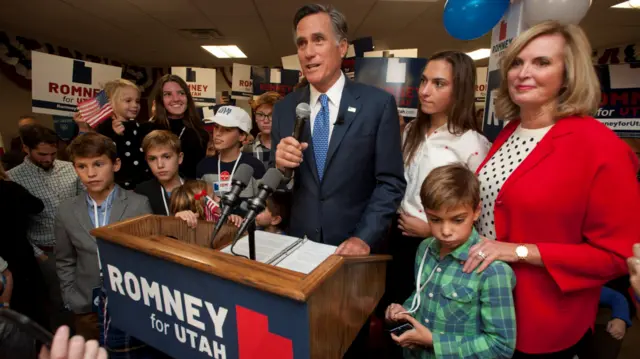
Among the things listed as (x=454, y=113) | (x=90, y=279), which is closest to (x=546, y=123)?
(x=454, y=113)

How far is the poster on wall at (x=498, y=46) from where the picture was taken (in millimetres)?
1967

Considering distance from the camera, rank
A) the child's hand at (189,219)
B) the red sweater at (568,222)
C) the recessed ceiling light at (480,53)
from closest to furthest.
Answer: the red sweater at (568,222)
the child's hand at (189,219)
the recessed ceiling light at (480,53)

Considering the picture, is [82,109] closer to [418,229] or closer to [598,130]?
[418,229]

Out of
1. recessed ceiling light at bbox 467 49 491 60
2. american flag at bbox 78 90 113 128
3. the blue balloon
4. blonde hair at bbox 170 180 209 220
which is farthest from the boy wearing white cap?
recessed ceiling light at bbox 467 49 491 60

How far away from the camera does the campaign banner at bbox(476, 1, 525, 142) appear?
1.97m

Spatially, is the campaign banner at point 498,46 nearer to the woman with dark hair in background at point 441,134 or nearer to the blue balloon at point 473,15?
the blue balloon at point 473,15

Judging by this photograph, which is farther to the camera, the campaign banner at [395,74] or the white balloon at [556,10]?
the campaign banner at [395,74]

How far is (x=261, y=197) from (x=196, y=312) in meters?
0.33

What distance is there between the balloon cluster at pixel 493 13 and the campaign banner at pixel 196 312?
70.4 inches

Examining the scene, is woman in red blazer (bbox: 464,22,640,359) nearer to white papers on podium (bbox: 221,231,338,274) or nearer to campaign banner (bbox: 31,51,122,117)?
white papers on podium (bbox: 221,231,338,274)

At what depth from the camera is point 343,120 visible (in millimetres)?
1356

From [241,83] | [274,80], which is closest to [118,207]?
[274,80]

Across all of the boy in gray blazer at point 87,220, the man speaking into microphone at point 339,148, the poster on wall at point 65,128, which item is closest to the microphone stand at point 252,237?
the man speaking into microphone at point 339,148

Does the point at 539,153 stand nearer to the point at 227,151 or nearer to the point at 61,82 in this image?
the point at 227,151
